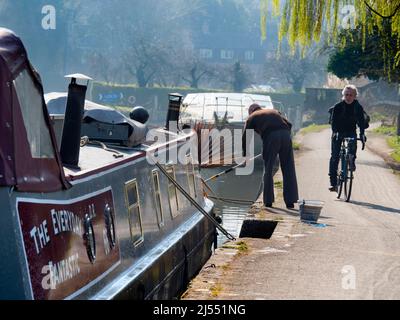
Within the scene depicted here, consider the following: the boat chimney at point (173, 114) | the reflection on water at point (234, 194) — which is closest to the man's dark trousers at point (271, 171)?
the boat chimney at point (173, 114)

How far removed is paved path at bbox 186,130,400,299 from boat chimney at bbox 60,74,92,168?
5.27ft

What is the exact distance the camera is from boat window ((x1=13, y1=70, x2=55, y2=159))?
7469 millimetres

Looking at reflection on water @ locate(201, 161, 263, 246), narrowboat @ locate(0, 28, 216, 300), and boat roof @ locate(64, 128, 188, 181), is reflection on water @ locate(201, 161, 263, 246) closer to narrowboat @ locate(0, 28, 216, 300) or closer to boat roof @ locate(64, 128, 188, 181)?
narrowboat @ locate(0, 28, 216, 300)

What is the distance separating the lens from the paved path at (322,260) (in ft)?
31.6

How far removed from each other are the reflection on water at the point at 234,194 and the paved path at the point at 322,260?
8.10 feet

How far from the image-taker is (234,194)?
25.3 meters

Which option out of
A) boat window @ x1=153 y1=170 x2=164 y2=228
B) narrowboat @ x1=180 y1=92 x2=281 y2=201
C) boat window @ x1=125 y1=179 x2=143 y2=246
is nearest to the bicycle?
boat window @ x1=153 y1=170 x2=164 y2=228

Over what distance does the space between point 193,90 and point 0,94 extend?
86934 mm

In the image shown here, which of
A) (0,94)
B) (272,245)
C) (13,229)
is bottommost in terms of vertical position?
(272,245)

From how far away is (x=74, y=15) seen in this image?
116m

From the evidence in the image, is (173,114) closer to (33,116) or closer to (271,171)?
(271,171)

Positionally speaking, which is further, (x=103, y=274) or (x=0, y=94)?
(x=103, y=274)

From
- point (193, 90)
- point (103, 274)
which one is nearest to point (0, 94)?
point (103, 274)
